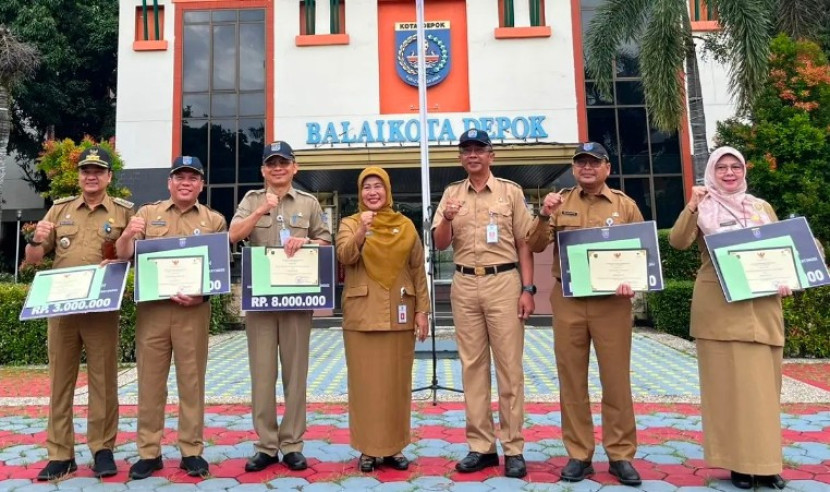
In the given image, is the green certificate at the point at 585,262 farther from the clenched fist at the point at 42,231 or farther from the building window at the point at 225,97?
the building window at the point at 225,97

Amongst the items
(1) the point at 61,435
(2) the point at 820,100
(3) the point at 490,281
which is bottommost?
(1) the point at 61,435

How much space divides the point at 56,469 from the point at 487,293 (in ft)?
9.92

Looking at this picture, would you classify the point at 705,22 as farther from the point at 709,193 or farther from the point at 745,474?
the point at 745,474

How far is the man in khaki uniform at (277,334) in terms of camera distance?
3.64 meters

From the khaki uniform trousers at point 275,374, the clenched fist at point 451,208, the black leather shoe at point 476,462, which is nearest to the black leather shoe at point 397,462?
the black leather shoe at point 476,462

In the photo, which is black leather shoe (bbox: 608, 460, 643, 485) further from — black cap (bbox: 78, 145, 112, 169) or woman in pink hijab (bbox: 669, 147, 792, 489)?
black cap (bbox: 78, 145, 112, 169)

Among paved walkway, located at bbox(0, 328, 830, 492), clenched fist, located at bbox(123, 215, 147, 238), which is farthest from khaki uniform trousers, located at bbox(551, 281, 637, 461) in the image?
→ clenched fist, located at bbox(123, 215, 147, 238)

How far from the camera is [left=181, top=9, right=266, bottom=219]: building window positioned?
1476cm

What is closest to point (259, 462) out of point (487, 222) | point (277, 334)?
point (277, 334)

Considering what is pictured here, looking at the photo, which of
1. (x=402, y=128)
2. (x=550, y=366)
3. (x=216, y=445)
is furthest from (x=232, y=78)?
(x=216, y=445)

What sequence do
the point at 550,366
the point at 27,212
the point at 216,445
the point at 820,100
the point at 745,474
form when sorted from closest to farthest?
the point at 745,474, the point at 216,445, the point at 550,366, the point at 820,100, the point at 27,212

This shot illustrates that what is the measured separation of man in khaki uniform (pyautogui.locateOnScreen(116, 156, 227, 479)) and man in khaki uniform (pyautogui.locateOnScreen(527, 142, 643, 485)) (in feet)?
7.59

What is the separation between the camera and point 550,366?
759 cm

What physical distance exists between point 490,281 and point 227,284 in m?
1.72
